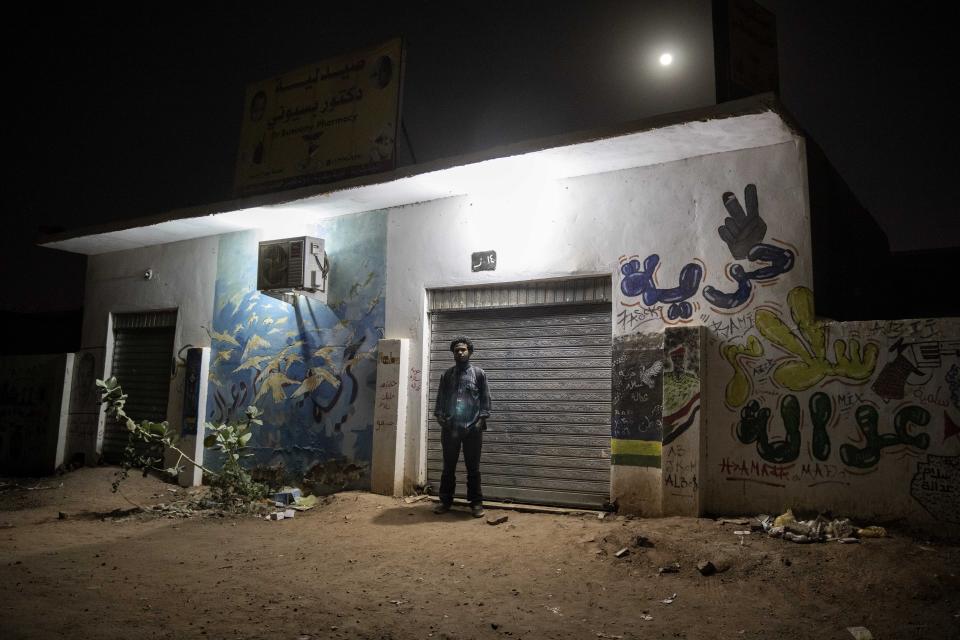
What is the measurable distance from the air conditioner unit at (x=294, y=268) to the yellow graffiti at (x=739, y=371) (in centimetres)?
548

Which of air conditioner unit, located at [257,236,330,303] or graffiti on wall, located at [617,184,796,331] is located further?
air conditioner unit, located at [257,236,330,303]

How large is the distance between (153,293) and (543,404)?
7.51 metres

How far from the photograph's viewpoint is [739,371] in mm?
6098

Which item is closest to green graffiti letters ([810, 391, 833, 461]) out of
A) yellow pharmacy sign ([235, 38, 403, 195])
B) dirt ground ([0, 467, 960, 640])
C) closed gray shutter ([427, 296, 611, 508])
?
dirt ground ([0, 467, 960, 640])

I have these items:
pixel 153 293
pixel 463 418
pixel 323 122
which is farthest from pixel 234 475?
pixel 323 122

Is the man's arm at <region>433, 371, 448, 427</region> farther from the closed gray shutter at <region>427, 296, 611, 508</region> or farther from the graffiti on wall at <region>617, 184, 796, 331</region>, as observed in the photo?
the graffiti on wall at <region>617, 184, 796, 331</region>

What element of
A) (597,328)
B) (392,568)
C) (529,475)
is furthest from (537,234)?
(392,568)

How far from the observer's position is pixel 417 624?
3.88 m

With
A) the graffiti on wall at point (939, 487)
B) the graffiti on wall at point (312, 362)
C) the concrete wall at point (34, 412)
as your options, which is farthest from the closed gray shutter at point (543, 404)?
the concrete wall at point (34, 412)

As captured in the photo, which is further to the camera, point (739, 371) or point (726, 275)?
point (726, 275)

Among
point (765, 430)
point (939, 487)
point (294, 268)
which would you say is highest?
point (294, 268)

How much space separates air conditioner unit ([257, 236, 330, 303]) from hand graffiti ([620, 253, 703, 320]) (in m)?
4.30

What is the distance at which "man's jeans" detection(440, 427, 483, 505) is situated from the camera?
6.90 m

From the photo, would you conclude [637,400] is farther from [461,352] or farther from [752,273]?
[461,352]
